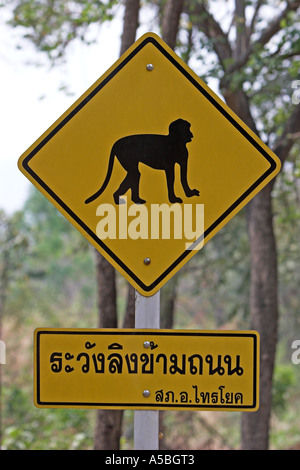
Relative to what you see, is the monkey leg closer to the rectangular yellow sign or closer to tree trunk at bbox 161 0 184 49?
the rectangular yellow sign

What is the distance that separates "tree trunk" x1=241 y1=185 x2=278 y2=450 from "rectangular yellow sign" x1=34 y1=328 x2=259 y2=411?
524 centimetres

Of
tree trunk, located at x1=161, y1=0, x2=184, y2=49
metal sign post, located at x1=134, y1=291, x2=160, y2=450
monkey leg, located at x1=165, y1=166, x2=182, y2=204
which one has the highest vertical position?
tree trunk, located at x1=161, y1=0, x2=184, y2=49

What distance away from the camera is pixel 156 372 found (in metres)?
2.24

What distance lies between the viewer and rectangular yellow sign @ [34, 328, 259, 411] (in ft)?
7.34

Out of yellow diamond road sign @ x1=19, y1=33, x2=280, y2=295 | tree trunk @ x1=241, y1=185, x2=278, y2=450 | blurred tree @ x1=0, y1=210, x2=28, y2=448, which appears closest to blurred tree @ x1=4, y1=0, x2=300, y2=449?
tree trunk @ x1=241, y1=185, x2=278, y2=450

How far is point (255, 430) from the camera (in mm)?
7332

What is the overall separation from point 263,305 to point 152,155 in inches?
215

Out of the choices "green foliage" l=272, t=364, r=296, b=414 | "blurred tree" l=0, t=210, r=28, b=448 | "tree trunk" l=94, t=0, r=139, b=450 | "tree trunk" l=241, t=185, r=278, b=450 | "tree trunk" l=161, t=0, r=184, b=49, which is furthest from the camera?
"blurred tree" l=0, t=210, r=28, b=448

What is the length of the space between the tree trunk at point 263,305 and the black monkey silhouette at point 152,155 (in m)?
5.37

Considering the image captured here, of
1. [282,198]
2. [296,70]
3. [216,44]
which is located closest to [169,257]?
[296,70]

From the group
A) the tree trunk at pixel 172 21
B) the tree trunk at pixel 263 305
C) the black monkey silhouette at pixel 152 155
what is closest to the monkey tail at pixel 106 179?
the black monkey silhouette at pixel 152 155

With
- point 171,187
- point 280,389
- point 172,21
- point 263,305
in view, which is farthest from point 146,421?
point 280,389

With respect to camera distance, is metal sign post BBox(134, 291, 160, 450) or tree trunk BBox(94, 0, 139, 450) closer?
metal sign post BBox(134, 291, 160, 450)

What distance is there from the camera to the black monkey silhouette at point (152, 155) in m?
2.28
